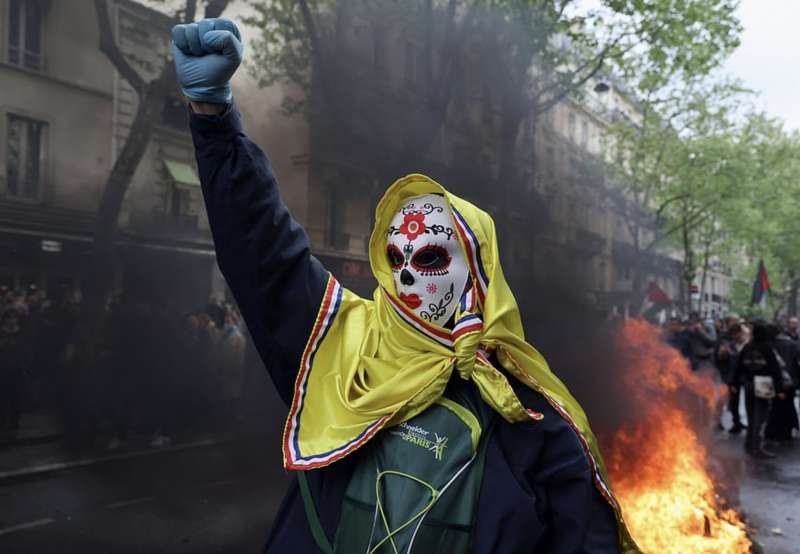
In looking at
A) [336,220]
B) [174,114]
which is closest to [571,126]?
[336,220]

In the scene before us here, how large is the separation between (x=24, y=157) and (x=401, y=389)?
404 centimetres

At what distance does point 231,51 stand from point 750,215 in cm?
2896

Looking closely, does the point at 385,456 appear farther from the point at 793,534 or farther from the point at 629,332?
the point at 629,332

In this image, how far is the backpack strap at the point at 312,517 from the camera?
1.72 meters

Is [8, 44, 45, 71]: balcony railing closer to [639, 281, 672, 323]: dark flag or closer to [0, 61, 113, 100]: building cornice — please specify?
[0, 61, 113, 100]: building cornice

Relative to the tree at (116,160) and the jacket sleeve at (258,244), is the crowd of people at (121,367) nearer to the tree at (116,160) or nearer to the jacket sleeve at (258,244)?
the tree at (116,160)

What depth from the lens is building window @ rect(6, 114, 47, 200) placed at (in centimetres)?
460

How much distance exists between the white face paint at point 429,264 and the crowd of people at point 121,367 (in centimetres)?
360

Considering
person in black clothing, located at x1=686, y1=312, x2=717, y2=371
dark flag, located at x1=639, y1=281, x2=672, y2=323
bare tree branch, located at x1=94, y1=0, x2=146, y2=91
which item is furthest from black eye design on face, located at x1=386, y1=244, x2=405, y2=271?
dark flag, located at x1=639, y1=281, x2=672, y2=323

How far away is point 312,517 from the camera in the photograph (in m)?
1.76

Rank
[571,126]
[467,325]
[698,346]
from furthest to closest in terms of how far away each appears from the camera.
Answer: [698,346]
[571,126]
[467,325]

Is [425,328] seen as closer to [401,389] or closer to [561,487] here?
[401,389]

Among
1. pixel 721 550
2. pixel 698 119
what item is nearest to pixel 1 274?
pixel 721 550

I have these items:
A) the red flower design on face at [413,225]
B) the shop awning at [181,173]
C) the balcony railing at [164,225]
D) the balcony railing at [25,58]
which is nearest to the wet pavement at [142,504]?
the balcony railing at [164,225]
